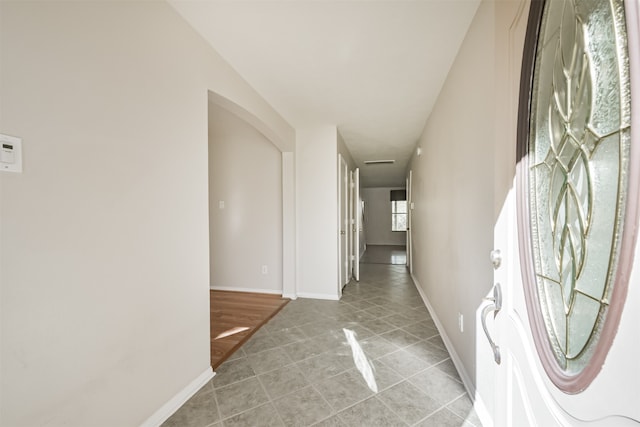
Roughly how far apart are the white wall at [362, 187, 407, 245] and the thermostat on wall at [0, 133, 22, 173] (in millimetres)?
9960

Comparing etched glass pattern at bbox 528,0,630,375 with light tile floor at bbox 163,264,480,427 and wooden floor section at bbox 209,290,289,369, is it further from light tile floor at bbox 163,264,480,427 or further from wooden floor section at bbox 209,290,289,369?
wooden floor section at bbox 209,290,289,369

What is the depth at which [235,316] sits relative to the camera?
3.10m

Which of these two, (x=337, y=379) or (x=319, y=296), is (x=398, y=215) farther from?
(x=337, y=379)

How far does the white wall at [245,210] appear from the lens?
398 centimetres

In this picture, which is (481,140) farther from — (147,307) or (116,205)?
(147,307)

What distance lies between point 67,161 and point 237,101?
1.50 metres

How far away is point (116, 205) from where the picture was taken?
127 centimetres

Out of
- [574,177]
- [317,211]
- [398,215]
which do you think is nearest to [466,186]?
[574,177]

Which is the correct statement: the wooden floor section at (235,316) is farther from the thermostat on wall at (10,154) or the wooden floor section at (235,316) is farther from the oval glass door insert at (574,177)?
the oval glass door insert at (574,177)

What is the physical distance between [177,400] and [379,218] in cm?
959

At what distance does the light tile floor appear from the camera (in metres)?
1.53

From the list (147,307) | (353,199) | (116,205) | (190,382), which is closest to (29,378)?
(147,307)

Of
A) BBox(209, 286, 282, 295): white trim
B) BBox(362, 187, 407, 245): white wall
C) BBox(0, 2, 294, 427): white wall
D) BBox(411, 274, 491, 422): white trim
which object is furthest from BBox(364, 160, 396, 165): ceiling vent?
BBox(0, 2, 294, 427): white wall

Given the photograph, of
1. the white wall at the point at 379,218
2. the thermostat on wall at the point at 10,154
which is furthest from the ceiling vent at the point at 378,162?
the thermostat on wall at the point at 10,154
